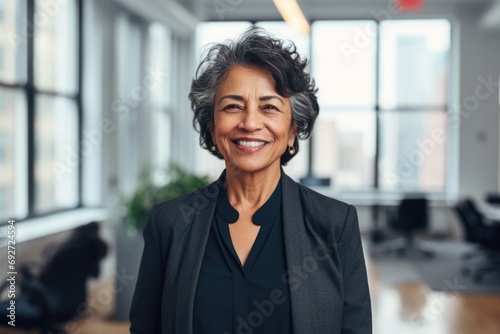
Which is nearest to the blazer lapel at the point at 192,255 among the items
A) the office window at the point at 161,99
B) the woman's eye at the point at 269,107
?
the woman's eye at the point at 269,107

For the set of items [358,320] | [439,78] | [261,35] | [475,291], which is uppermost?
[439,78]

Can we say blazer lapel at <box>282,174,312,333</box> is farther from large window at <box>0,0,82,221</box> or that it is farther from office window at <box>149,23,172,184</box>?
office window at <box>149,23,172,184</box>

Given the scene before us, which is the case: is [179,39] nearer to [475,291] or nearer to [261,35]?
[475,291]

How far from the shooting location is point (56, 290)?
3869mm

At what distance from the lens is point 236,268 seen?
1.36 m

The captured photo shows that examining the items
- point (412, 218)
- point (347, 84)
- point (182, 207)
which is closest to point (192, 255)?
point (182, 207)

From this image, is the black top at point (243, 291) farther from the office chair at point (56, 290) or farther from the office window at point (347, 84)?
the office window at point (347, 84)

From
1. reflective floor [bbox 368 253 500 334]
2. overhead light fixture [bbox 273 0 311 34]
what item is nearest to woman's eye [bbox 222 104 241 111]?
reflective floor [bbox 368 253 500 334]

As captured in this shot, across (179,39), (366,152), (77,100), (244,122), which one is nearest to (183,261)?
(244,122)

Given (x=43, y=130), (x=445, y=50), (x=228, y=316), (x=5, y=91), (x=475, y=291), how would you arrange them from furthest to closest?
(x=445, y=50) → (x=475, y=291) → (x=43, y=130) → (x=5, y=91) → (x=228, y=316)

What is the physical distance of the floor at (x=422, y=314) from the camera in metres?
5.14

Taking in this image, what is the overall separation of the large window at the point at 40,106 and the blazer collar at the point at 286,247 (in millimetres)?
4258

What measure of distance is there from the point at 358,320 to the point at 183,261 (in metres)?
0.40

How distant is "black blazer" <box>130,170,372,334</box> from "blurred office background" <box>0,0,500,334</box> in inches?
64.1
